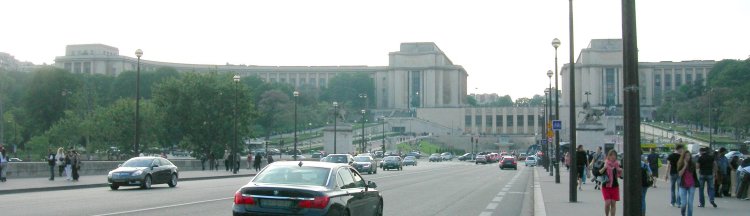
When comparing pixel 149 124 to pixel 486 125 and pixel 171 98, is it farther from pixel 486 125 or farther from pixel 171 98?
pixel 486 125

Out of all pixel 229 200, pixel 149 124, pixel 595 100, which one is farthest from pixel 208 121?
pixel 595 100

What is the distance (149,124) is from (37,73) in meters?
31.8

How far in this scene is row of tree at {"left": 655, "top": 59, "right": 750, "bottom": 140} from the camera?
106 metres

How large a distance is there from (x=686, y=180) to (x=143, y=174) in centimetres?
1942

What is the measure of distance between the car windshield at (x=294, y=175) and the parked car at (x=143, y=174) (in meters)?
17.6

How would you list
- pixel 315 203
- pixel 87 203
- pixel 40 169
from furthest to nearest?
1. pixel 40 169
2. pixel 87 203
3. pixel 315 203

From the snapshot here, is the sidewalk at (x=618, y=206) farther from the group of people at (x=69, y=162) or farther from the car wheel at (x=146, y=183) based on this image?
the group of people at (x=69, y=162)

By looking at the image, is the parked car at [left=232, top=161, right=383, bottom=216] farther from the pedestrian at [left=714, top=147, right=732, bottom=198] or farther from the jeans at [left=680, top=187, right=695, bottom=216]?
the pedestrian at [left=714, top=147, right=732, bottom=198]

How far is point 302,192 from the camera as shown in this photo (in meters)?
12.4

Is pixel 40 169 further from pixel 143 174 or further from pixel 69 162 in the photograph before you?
pixel 143 174

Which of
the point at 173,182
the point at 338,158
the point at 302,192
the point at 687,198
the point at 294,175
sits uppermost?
the point at 294,175

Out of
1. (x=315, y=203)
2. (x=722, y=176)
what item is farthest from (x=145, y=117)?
(x=315, y=203)

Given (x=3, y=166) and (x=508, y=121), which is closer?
(x=3, y=166)

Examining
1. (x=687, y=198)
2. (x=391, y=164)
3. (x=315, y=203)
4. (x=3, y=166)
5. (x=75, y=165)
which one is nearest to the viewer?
(x=315, y=203)
